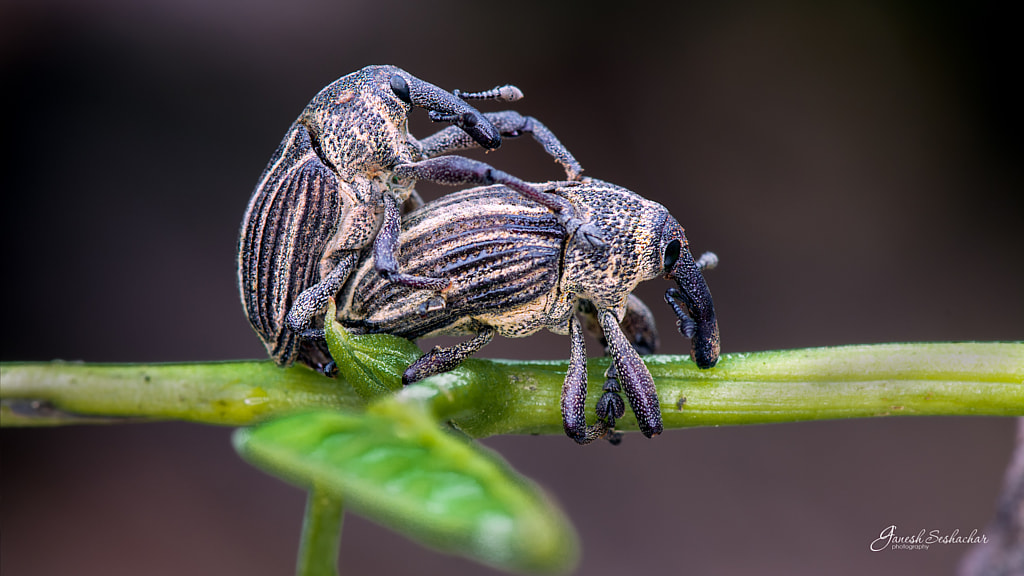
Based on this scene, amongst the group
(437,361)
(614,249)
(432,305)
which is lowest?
(437,361)

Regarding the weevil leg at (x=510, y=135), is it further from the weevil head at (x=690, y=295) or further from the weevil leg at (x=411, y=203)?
the weevil head at (x=690, y=295)

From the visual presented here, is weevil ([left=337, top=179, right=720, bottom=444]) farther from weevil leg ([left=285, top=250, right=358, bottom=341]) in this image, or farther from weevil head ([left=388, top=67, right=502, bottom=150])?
weevil head ([left=388, top=67, right=502, bottom=150])

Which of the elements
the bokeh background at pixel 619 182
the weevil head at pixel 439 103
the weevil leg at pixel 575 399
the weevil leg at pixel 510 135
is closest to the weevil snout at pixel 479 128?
the weevil head at pixel 439 103

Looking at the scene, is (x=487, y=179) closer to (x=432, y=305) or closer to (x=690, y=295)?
(x=432, y=305)

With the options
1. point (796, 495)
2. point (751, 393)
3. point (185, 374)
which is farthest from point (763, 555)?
point (185, 374)

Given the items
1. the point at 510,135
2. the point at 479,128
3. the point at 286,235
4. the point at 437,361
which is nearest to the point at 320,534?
the point at 437,361

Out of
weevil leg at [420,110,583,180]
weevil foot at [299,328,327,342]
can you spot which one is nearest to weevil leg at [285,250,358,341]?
weevil foot at [299,328,327,342]

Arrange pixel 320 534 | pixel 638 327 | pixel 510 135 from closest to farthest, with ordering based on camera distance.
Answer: pixel 320 534
pixel 510 135
pixel 638 327
